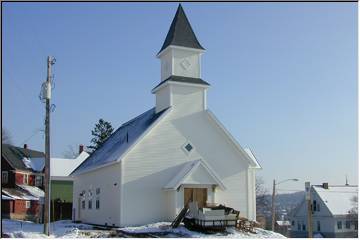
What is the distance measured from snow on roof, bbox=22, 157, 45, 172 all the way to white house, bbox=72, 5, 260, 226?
28.9 metres

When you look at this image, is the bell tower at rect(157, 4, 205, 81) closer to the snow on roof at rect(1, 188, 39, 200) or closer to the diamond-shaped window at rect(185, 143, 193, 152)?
the diamond-shaped window at rect(185, 143, 193, 152)

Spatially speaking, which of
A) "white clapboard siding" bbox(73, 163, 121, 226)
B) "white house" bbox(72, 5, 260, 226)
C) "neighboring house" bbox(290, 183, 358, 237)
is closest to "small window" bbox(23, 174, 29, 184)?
"white clapboard siding" bbox(73, 163, 121, 226)

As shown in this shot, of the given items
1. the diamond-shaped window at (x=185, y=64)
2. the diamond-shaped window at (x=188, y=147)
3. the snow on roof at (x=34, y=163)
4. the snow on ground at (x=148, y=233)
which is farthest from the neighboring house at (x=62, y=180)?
the snow on ground at (x=148, y=233)

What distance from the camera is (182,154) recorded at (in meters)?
30.1

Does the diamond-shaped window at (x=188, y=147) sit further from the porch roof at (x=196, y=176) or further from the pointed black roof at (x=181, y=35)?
the pointed black roof at (x=181, y=35)

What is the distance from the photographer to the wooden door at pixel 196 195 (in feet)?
95.3

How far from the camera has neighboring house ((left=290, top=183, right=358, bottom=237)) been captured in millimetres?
62406

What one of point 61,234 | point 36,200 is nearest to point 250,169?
point 61,234

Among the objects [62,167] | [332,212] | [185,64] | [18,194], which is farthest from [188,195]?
[332,212]

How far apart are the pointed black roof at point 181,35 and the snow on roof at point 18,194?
28493 millimetres

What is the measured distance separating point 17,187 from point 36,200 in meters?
3.86

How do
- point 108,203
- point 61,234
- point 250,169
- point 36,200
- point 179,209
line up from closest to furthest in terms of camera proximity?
point 61,234
point 179,209
point 108,203
point 250,169
point 36,200

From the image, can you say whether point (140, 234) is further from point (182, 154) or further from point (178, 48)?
point (178, 48)

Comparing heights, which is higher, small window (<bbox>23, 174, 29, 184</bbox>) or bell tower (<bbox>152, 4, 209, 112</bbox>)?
bell tower (<bbox>152, 4, 209, 112</bbox>)
